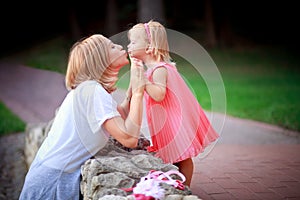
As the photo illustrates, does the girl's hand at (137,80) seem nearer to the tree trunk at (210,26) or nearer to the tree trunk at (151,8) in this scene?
the tree trunk at (151,8)

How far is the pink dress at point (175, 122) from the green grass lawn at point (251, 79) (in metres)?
0.27

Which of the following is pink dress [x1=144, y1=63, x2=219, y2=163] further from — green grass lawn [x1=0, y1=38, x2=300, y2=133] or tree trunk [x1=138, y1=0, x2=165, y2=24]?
tree trunk [x1=138, y1=0, x2=165, y2=24]

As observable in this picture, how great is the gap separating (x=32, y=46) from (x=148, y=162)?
15.8 meters

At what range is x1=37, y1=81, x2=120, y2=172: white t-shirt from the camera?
252cm

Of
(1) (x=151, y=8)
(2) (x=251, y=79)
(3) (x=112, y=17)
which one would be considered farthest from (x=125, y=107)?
(3) (x=112, y=17)

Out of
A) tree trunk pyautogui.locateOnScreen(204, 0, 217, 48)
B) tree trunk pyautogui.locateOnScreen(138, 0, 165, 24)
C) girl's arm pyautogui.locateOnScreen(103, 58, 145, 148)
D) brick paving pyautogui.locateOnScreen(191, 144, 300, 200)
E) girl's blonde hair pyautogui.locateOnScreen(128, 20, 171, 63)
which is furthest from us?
tree trunk pyautogui.locateOnScreen(204, 0, 217, 48)

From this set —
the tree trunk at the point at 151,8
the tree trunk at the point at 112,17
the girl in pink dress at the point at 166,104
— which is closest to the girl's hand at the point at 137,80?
the girl in pink dress at the point at 166,104

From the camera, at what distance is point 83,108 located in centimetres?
258

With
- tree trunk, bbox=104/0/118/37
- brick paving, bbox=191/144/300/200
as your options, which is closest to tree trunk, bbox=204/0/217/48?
tree trunk, bbox=104/0/118/37

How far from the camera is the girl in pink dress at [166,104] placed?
9.46ft

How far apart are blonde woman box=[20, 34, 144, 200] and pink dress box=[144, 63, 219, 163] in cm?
31

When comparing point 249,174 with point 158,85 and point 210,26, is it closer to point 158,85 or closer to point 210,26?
point 158,85

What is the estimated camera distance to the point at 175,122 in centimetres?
293

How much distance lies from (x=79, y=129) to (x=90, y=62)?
37 centimetres
